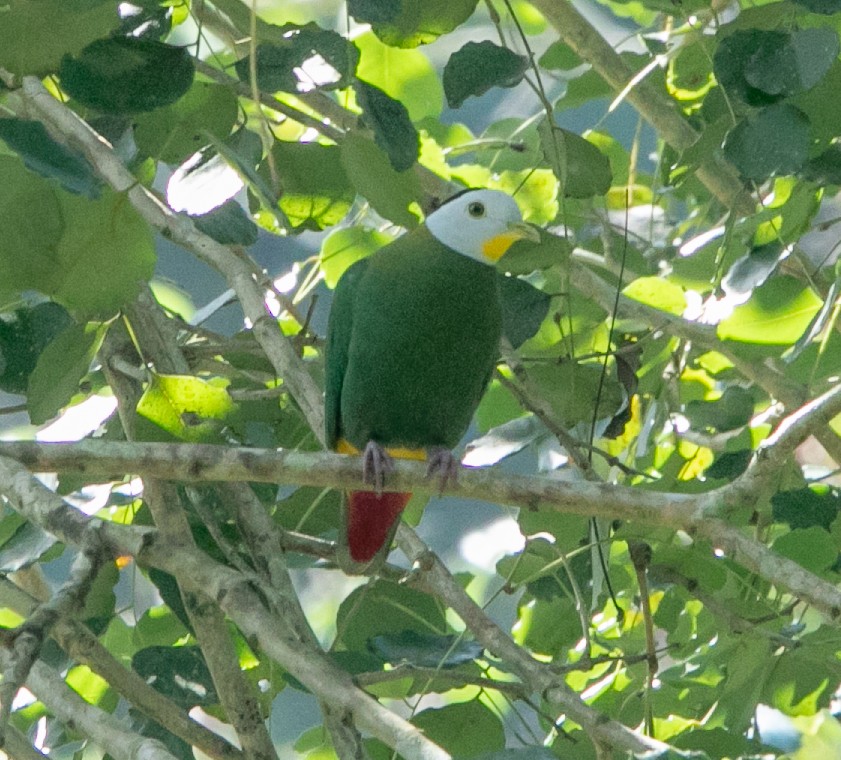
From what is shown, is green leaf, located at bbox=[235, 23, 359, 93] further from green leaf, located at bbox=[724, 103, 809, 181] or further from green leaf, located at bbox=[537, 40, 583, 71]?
green leaf, located at bbox=[537, 40, 583, 71]

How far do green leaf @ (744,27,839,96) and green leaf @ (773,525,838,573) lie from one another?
0.58m

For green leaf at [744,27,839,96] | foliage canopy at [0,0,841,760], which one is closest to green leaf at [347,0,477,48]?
foliage canopy at [0,0,841,760]

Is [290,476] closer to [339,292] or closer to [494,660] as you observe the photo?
[494,660]

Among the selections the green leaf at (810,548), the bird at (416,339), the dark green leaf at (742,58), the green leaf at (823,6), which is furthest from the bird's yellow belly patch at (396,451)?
the green leaf at (823,6)

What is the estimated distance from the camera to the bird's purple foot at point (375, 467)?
4.83 ft

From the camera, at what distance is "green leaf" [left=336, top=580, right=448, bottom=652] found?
70.5 inches

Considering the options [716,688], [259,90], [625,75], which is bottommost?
[716,688]

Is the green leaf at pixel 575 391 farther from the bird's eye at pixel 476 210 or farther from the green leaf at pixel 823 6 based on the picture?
the green leaf at pixel 823 6

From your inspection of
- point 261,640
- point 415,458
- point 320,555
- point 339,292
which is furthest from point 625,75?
point 261,640

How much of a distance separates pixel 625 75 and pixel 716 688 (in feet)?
3.11

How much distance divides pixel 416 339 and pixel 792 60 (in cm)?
80

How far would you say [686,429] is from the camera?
213cm

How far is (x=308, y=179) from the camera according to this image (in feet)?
5.67

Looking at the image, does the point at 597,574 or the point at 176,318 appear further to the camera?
the point at 176,318
